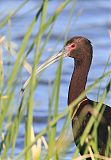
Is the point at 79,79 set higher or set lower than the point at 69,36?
higher

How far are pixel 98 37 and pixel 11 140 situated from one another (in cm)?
965

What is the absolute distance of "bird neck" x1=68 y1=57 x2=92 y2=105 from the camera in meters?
5.96

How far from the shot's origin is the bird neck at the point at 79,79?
596 cm

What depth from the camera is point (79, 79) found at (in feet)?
19.8

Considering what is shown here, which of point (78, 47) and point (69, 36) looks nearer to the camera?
point (78, 47)

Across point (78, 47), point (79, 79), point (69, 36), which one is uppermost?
point (78, 47)

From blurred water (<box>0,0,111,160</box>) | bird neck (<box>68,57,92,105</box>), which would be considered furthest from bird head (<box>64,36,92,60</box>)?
blurred water (<box>0,0,111,160</box>)

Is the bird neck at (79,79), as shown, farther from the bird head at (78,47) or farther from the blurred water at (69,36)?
the blurred water at (69,36)

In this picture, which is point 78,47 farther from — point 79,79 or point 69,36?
point 69,36

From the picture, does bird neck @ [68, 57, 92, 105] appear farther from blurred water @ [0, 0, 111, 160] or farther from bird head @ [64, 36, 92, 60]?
blurred water @ [0, 0, 111, 160]

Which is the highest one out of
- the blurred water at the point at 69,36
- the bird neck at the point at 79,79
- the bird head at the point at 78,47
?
the bird head at the point at 78,47

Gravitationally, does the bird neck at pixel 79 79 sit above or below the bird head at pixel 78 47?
below

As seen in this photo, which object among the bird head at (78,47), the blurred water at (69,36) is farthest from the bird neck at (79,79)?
the blurred water at (69,36)

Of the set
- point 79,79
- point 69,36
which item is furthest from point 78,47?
point 69,36
